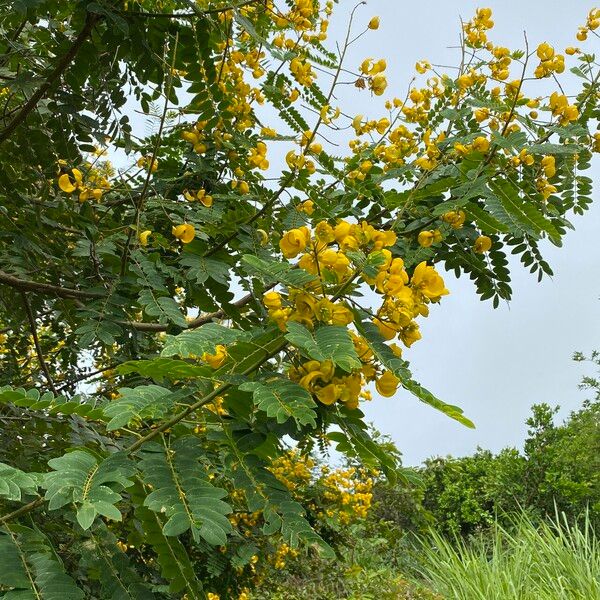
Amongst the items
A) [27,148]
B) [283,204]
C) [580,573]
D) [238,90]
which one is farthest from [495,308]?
[580,573]

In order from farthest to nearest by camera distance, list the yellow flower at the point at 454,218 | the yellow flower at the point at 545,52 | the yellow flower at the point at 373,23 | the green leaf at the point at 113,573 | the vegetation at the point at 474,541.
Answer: the vegetation at the point at 474,541 → the yellow flower at the point at 373,23 → the yellow flower at the point at 545,52 → the yellow flower at the point at 454,218 → the green leaf at the point at 113,573

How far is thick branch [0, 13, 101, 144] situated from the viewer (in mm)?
2342

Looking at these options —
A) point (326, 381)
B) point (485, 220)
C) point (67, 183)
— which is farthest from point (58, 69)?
point (326, 381)

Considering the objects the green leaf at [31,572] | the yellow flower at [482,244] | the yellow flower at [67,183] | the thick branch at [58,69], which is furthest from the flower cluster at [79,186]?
the green leaf at [31,572]

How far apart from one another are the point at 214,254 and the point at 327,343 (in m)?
1.34

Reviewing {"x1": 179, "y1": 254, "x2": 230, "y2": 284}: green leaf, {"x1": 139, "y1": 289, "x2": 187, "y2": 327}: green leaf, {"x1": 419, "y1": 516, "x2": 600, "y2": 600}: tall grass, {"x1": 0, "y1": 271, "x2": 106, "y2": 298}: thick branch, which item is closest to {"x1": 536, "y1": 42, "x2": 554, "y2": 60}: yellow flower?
{"x1": 179, "y1": 254, "x2": 230, "y2": 284}: green leaf

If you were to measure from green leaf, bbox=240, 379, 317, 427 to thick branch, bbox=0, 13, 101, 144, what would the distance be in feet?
5.46

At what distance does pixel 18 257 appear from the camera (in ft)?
8.22

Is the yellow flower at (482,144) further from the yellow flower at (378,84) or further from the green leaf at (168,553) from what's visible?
the green leaf at (168,553)

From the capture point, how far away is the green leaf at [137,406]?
1.11 m

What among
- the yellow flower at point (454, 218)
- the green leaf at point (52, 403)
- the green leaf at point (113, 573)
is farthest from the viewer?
the yellow flower at point (454, 218)

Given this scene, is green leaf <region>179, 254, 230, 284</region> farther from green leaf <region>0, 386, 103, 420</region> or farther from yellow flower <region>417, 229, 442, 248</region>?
green leaf <region>0, 386, 103, 420</region>

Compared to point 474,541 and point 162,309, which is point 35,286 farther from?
point 474,541

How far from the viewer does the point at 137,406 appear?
116 centimetres
